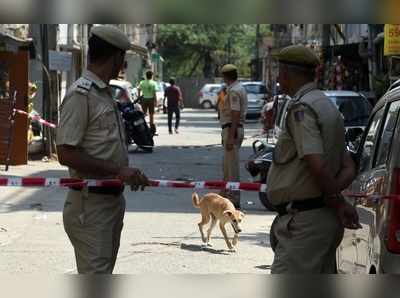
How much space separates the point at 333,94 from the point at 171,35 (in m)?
67.8

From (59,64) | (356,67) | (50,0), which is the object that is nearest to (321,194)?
(50,0)

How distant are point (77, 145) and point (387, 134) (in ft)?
6.77

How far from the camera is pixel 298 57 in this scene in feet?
16.3

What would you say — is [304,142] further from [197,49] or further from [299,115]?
[197,49]

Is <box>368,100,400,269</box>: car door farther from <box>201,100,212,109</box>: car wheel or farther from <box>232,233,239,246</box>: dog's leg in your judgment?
<box>201,100,212,109</box>: car wheel

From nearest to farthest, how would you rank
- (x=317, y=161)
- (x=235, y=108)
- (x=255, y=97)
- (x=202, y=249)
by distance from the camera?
(x=317, y=161)
(x=202, y=249)
(x=235, y=108)
(x=255, y=97)

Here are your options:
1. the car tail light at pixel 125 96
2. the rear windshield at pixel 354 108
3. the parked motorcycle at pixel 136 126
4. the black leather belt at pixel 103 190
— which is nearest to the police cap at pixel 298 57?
the black leather belt at pixel 103 190

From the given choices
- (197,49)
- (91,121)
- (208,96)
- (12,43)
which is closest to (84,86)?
(91,121)

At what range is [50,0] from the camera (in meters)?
3.67

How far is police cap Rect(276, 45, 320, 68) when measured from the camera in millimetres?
4969

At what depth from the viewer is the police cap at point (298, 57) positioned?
4969 mm

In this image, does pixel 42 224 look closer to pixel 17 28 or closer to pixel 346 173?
pixel 346 173

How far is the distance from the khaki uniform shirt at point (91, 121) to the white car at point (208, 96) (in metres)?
53.3

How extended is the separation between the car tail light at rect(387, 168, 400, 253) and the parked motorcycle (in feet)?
54.7
